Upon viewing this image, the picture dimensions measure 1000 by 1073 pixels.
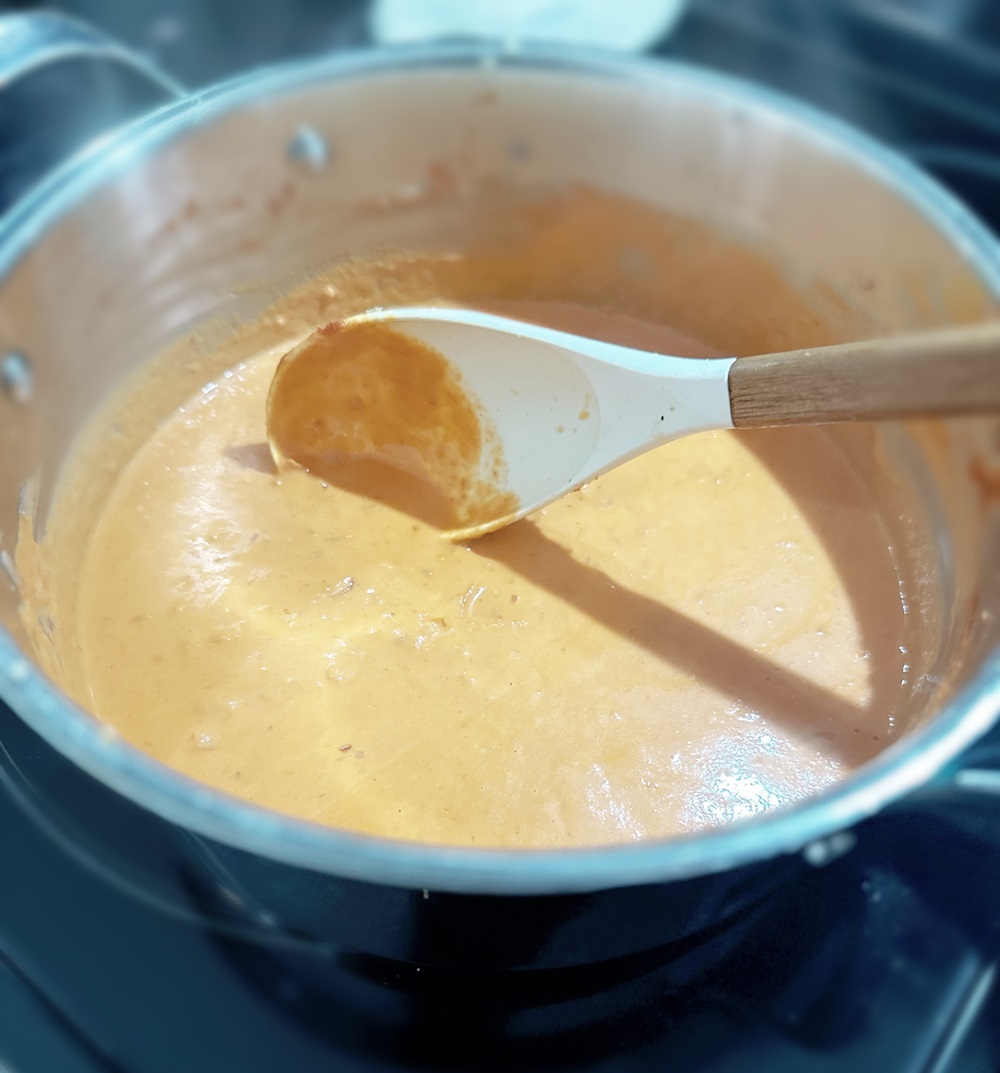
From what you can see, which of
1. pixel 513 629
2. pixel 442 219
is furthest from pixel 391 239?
pixel 513 629

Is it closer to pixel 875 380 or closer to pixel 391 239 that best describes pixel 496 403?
pixel 391 239

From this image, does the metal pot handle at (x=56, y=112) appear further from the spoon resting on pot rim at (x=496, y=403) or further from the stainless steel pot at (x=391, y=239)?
the spoon resting on pot rim at (x=496, y=403)

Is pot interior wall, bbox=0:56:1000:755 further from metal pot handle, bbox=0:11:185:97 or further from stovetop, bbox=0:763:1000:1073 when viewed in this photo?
stovetop, bbox=0:763:1000:1073

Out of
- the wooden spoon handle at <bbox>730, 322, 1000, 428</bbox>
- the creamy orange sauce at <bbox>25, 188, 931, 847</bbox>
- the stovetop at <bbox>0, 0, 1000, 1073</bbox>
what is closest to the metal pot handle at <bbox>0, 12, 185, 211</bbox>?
the creamy orange sauce at <bbox>25, 188, 931, 847</bbox>

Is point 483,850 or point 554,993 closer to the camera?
point 483,850

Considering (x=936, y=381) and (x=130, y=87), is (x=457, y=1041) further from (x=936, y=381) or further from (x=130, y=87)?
(x=130, y=87)
